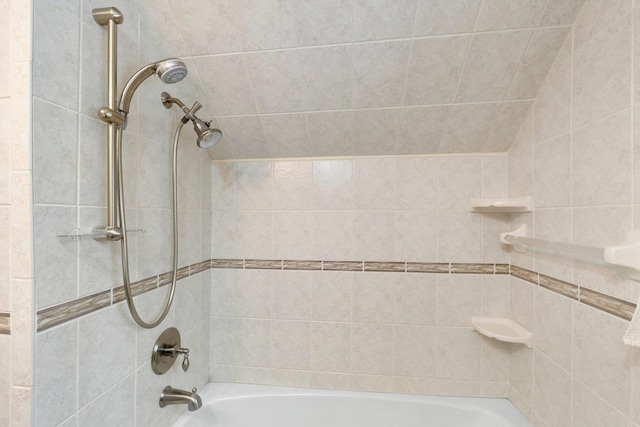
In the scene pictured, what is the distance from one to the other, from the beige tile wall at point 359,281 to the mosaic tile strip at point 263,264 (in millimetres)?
31

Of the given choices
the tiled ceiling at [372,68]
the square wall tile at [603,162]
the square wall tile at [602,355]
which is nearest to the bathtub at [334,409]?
the square wall tile at [602,355]

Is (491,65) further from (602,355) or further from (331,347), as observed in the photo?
(331,347)

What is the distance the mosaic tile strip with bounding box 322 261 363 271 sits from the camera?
1.33 meters

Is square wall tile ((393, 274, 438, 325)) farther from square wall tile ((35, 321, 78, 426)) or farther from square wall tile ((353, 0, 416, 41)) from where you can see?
square wall tile ((35, 321, 78, 426))

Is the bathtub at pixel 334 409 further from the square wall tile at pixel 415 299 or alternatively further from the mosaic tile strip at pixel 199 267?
the mosaic tile strip at pixel 199 267

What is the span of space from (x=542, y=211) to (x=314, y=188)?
96 centimetres

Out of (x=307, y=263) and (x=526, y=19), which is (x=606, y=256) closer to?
(x=526, y=19)

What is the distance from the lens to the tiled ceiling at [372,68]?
2.92ft

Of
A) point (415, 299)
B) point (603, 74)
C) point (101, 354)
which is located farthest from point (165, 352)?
point (603, 74)

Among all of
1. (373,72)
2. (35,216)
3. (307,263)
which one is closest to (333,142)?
(373,72)

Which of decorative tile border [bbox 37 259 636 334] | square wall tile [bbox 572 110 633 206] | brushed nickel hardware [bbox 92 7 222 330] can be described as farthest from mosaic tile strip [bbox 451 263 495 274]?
brushed nickel hardware [bbox 92 7 222 330]

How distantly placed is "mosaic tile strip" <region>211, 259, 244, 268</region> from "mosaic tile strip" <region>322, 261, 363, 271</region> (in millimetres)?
441

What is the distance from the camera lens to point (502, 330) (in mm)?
1186

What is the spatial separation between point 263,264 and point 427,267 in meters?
0.82
